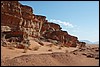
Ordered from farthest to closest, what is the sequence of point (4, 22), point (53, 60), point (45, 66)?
point (4, 22) < point (53, 60) < point (45, 66)

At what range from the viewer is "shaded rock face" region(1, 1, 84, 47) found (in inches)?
1194

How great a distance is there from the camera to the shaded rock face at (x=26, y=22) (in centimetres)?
3033

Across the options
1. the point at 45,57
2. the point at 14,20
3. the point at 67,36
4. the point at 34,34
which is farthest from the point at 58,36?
the point at 45,57

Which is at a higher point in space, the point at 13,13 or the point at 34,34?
the point at 13,13

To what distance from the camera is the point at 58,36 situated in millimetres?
39531

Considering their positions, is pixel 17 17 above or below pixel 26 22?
above

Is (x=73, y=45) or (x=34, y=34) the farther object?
(x=73, y=45)

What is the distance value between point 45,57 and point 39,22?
2877 cm

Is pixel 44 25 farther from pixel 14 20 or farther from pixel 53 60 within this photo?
pixel 53 60

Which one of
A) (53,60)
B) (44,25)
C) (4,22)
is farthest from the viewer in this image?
(44,25)

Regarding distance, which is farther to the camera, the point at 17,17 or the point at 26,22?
the point at 26,22

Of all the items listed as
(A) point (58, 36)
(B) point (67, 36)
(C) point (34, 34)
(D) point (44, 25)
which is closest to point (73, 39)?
(B) point (67, 36)

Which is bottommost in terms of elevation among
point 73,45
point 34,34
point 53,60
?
point 73,45

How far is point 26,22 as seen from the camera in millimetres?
34219
